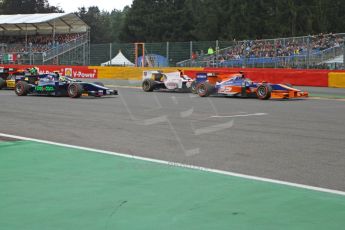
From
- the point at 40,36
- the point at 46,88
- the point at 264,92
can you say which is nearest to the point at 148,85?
the point at 46,88

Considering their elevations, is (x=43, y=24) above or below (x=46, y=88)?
above

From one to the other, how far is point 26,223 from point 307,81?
791 inches

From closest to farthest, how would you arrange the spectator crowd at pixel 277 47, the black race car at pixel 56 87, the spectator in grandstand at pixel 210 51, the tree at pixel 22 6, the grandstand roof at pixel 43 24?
the black race car at pixel 56 87, the spectator crowd at pixel 277 47, the spectator in grandstand at pixel 210 51, the grandstand roof at pixel 43 24, the tree at pixel 22 6

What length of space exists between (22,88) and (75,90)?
243 cm

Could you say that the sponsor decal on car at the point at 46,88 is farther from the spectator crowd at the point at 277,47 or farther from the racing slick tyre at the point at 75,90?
the spectator crowd at the point at 277,47

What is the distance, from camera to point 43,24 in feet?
172

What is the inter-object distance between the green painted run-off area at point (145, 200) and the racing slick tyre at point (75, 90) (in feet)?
34.7

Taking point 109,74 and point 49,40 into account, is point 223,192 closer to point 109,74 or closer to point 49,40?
point 109,74

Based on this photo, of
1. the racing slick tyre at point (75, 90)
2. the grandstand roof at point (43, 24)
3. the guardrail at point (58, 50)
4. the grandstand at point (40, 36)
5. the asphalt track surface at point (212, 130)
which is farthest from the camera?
the grandstand roof at point (43, 24)

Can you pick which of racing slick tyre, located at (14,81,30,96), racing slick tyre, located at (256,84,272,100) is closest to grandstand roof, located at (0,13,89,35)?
racing slick tyre, located at (14,81,30,96)

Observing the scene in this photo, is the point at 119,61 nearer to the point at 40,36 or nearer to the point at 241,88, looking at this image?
the point at 241,88

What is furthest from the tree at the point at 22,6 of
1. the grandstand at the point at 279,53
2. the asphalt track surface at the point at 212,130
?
the asphalt track surface at the point at 212,130

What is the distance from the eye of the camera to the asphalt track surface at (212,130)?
693 cm

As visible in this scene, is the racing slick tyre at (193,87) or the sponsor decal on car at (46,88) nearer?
the sponsor decal on car at (46,88)
